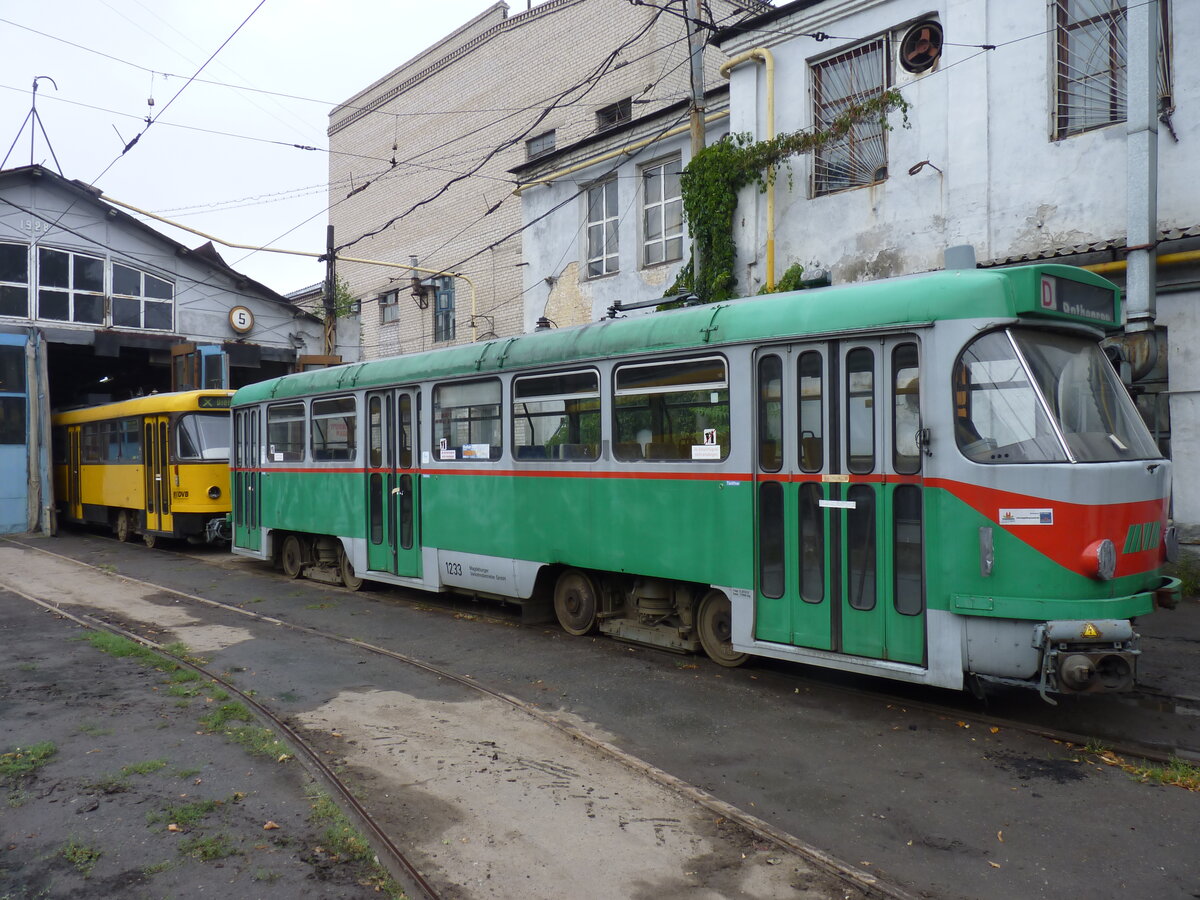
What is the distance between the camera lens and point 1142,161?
33.7 feet

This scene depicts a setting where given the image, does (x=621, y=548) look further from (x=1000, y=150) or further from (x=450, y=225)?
(x=450, y=225)

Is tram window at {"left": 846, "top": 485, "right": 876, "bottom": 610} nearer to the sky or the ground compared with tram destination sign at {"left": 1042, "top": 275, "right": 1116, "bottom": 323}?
nearer to the ground

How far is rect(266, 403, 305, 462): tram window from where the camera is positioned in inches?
533

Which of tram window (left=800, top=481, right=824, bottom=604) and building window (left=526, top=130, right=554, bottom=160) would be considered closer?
tram window (left=800, top=481, right=824, bottom=604)

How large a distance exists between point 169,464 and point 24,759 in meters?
13.7

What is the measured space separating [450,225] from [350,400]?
2043 cm

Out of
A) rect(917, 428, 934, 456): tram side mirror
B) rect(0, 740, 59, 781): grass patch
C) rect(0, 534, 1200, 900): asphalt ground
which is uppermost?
rect(917, 428, 934, 456): tram side mirror

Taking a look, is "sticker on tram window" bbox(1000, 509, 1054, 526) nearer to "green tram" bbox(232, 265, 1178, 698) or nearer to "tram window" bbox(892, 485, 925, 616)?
"green tram" bbox(232, 265, 1178, 698)

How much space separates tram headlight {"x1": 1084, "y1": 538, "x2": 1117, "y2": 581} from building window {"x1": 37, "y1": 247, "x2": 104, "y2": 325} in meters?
26.1

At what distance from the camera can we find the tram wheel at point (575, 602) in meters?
9.20

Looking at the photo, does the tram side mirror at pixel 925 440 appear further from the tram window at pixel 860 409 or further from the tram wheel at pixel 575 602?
the tram wheel at pixel 575 602

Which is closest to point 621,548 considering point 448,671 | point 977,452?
point 448,671

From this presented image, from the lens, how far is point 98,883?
4160 millimetres

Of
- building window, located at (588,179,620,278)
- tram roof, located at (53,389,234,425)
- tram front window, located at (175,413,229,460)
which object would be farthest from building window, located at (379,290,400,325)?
building window, located at (588,179,620,278)
